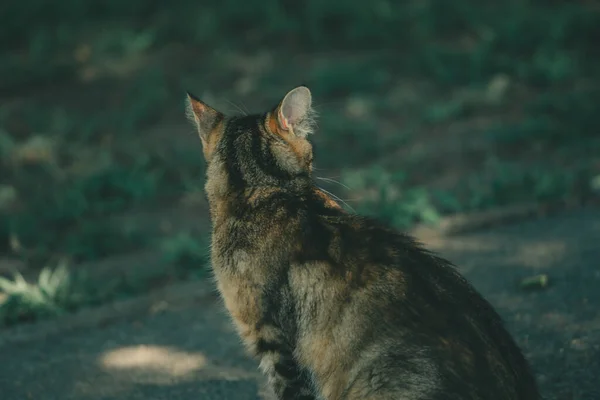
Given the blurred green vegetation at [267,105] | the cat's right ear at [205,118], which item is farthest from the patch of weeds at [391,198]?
the cat's right ear at [205,118]

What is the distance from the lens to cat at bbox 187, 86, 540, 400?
3.44 m

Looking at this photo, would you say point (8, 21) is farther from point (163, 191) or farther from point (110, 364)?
point (110, 364)

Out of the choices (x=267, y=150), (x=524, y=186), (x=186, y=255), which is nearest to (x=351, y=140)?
(x=524, y=186)

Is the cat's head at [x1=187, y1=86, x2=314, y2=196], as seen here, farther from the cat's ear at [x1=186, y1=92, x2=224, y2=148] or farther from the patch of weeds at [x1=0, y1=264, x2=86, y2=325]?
the patch of weeds at [x1=0, y1=264, x2=86, y2=325]

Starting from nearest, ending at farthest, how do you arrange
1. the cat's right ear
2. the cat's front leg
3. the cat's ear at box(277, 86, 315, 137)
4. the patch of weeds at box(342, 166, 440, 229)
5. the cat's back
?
the cat's back < the cat's front leg < the cat's ear at box(277, 86, 315, 137) < the cat's right ear < the patch of weeds at box(342, 166, 440, 229)

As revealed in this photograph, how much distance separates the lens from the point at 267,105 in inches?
382

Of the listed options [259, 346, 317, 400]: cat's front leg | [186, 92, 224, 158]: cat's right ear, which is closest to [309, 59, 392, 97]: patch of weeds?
[186, 92, 224, 158]: cat's right ear

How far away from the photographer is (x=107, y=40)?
38.2ft

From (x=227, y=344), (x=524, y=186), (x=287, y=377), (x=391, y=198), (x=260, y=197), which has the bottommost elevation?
(x=227, y=344)

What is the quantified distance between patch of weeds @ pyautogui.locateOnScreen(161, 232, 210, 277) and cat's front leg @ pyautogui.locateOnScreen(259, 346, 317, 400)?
256 centimetres

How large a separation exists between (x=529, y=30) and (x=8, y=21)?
6752 millimetres

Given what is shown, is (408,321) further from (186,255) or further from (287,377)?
(186,255)

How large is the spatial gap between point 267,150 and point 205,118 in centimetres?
41

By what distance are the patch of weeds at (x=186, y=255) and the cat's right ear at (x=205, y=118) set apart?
197cm
